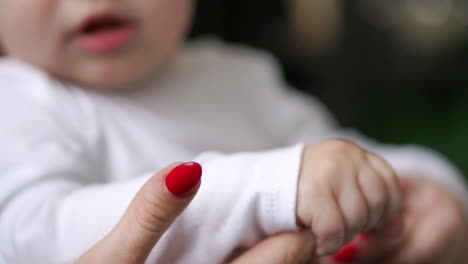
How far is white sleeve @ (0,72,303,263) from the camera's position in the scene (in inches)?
13.7

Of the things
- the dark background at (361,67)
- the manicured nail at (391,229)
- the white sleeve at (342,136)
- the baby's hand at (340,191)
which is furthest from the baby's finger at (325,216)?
the dark background at (361,67)

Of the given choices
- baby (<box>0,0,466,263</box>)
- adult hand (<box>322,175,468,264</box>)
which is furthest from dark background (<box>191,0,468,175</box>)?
adult hand (<box>322,175,468,264</box>)

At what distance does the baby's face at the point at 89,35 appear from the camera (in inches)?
18.5

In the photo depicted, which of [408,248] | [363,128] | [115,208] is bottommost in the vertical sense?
[363,128]

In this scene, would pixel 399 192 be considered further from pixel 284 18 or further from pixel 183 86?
pixel 284 18

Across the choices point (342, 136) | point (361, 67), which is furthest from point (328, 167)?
point (361, 67)

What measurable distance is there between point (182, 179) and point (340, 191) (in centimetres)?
12

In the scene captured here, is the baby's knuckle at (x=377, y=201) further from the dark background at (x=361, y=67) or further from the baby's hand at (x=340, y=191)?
the dark background at (x=361, y=67)

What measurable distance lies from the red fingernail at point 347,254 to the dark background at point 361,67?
96cm

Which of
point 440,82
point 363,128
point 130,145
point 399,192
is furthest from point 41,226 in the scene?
point 440,82

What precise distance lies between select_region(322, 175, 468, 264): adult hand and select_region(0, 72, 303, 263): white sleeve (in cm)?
14

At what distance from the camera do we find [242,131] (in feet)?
2.12

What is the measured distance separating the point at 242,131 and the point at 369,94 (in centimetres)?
100

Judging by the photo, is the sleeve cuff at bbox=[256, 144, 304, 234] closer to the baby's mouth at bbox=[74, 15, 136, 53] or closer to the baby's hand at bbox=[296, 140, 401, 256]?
the baby's hand at bbox=[296, 140, 401, 256]
